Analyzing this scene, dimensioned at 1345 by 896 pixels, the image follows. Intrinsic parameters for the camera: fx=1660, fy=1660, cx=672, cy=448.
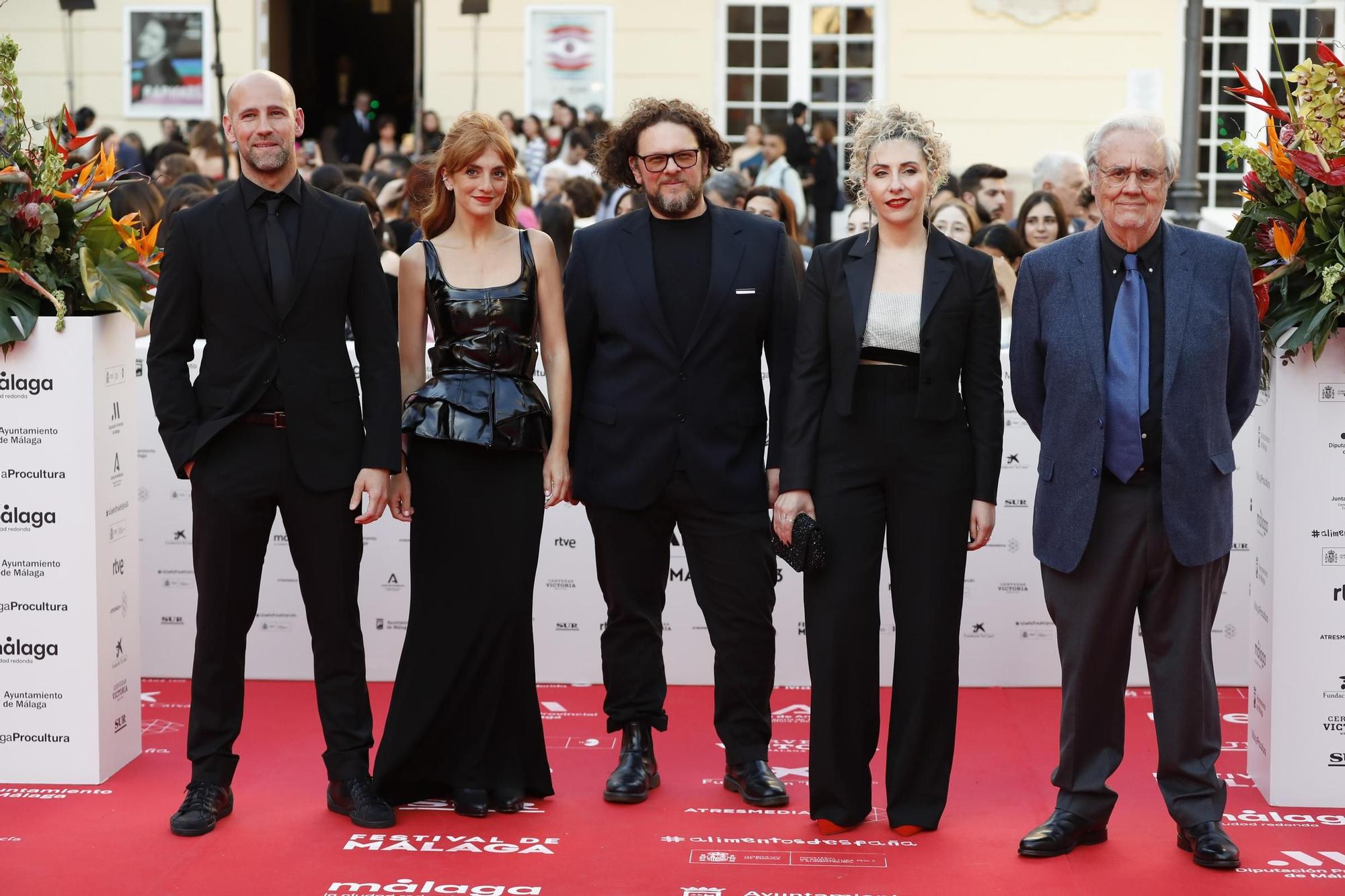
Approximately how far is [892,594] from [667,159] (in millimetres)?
1326

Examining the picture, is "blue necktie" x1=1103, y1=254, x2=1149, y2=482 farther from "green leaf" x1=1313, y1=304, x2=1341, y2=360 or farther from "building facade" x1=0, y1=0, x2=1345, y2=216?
"building facade" x1=0, y1=0, x2=1345, y2=216

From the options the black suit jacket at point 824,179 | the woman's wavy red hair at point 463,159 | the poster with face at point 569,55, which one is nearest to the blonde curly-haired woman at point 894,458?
the woman's wavy red hair at point 463,159

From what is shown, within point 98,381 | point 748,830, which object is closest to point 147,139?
point 98,381

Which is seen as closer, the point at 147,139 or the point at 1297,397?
the point at 1297,397

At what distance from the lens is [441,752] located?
4.61 meters

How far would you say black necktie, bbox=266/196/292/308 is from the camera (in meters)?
4.35

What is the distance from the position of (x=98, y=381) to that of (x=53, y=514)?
413mm

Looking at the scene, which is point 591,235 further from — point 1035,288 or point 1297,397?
point 1297,397

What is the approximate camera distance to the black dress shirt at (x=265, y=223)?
4359mm

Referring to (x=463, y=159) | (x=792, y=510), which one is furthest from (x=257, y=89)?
(x=792, y=510)

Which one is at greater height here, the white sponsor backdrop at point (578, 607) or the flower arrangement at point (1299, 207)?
the flower arrangement at point (1299, 207)

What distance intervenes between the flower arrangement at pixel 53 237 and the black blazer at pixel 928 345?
1962 millimetres

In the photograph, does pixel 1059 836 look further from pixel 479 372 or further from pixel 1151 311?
pixel 479 372

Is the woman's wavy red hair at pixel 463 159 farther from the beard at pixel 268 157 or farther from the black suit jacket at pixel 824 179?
the black suit jacket at pixel 824 179
